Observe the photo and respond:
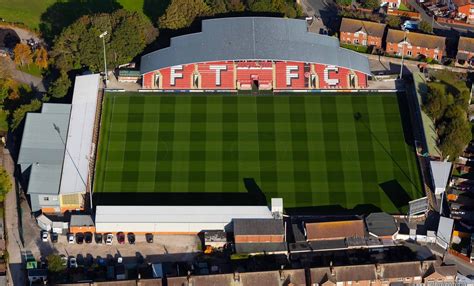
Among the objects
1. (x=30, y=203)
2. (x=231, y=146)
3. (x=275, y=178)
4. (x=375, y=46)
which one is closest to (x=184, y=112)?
(x=231, y=146)

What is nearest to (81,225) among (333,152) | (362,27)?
(333,152)

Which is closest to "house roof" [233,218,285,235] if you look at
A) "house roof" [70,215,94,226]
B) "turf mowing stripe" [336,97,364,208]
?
"turf mowing stripe" [336,97,364,208]

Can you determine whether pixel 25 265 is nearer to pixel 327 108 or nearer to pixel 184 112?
pixel 184 112

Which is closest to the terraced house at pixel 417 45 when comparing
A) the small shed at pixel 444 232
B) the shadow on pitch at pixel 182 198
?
the small shed at pixel 444 232

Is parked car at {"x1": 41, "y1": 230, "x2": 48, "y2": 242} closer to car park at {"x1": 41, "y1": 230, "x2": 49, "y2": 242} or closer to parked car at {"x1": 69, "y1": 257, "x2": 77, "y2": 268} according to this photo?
car park at {"x1": 41, "y1": 230, "x2": 49, "y2": 242}

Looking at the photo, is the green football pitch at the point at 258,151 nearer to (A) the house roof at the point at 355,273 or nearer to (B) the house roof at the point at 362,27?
(A) the house roof at the point at 355,273
